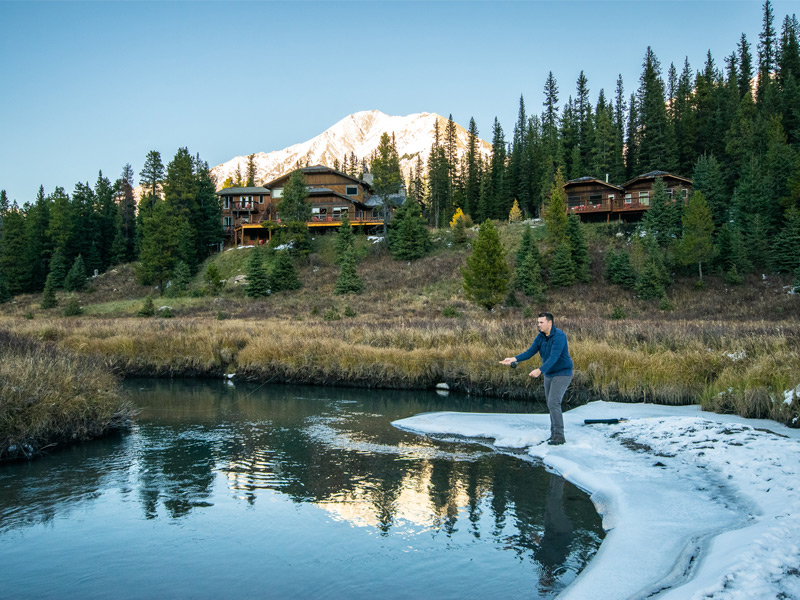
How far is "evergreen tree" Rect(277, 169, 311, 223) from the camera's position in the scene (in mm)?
59281

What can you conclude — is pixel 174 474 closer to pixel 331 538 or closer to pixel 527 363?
pixel 331 538

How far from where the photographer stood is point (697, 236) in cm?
4409

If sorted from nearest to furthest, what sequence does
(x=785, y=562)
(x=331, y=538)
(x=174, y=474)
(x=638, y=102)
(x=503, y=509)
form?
(x=785, y=562)
(x=331, y=538)
(x=503, y=509)
(x=174, y=474)
(x=638, y=102)

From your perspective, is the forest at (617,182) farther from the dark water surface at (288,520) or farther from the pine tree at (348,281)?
the dark water surface at (288,520)

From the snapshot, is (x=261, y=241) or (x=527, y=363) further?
(x=261, y=241)

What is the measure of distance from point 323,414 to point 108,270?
205ft

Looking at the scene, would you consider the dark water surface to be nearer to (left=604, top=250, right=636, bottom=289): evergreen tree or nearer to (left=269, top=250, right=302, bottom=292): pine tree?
(left=604, top=250, right=636, bottom=289): evergreen tree

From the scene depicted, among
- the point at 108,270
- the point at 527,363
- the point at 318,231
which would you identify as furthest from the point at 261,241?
the point at 527,363

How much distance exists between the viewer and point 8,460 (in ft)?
32.4

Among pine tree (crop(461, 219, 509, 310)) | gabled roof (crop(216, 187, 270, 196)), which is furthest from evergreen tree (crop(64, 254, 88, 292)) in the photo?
pine tree (crop(461, 219, 509, 310))

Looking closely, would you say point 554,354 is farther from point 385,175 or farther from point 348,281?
point 385,175

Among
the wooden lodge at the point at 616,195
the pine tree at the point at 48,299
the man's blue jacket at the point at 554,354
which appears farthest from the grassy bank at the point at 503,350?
the pine tree at the point at 48,299

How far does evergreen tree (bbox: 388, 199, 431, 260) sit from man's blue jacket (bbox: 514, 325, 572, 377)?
4718 centimetres

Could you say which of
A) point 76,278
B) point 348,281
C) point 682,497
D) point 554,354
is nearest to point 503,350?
point 554,354
